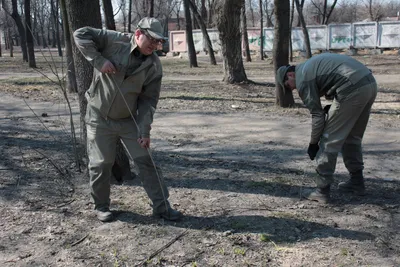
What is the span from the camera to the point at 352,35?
32594 millimetres

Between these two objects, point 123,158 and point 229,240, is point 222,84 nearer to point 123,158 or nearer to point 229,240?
point 123,158

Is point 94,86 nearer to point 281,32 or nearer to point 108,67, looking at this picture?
point 108,67

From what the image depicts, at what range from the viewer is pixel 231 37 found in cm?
1252

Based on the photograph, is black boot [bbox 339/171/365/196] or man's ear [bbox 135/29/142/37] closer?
man's ear [bbox 135/29/142/37]

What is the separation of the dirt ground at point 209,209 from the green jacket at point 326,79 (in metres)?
1.03

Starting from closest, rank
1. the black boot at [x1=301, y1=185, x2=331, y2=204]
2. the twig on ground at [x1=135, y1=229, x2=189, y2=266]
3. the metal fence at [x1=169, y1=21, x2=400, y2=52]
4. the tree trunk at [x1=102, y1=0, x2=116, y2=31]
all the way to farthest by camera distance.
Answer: the twig on ground at [x1=135, y1=229, x2=189, y2=266]
the black boot at [x1=301, y1=185, x2=331, y2=204]
the tree trunk at [x1=102, y1=0, x2=116, y2=31]
the metal fence at [x1=169, y1=21, x2=400, y2=52]

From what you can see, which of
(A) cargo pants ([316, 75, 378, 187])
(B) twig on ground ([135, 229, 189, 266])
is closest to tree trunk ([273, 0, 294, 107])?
(A) cargo pants ([316, 75, 378, 187])

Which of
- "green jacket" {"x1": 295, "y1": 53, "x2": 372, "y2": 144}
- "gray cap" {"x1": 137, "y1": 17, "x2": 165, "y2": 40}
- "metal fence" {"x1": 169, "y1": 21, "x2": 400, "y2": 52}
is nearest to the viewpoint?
"gray cap" {"x1": 137, "y1": 17, "x2": 165, "y2": 40}

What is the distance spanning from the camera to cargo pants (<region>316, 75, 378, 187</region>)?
392 centimetres

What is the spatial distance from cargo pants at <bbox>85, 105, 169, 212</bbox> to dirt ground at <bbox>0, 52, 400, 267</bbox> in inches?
11.8

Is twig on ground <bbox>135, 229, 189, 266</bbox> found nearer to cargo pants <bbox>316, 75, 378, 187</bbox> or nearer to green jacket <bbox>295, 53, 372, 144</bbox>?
cargo pants <bbox>316, 75, 378, 187</bbox>

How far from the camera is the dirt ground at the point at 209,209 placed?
10.6 feet

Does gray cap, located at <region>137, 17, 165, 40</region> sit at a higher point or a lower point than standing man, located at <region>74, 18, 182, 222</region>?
higher

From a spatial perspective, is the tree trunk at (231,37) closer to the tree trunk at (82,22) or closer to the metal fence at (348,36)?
the tree trunk at (82,22)
